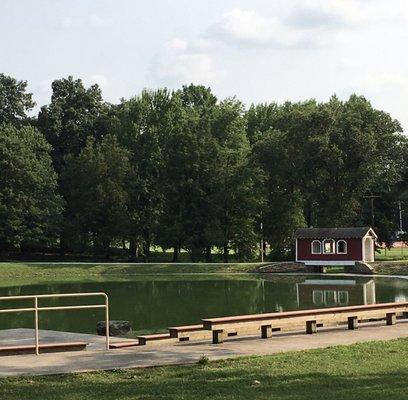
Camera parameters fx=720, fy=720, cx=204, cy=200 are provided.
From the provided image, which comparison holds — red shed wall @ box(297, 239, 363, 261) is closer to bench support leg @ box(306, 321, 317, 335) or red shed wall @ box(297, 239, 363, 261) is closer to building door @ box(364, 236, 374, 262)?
building door @ box(364, 236, 374, 262)

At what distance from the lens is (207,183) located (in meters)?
63.0

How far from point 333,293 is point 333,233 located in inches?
788

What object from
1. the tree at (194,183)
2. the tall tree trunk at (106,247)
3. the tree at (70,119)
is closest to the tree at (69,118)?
the tree at (70,119)

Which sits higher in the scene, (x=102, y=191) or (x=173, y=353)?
(x=102, y=191)

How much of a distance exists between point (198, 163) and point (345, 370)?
52.9 meters

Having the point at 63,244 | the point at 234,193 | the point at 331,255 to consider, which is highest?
the point at 234,193

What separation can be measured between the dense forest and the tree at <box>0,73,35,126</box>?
526 inches

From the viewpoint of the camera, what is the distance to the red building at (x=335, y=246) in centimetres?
5306

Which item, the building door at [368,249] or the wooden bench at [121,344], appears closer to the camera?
the wooden bench at [121,344]

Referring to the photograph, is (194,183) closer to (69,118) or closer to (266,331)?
(69,118)

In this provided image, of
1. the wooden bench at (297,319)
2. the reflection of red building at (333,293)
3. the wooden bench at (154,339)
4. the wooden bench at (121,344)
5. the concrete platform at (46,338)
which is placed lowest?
the reflection of red building at (333,293)

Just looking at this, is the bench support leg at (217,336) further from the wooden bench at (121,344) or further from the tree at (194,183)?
the tree at (194,183)

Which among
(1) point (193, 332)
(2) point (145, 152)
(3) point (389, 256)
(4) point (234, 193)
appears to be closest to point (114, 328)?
(1) point (193, 332)

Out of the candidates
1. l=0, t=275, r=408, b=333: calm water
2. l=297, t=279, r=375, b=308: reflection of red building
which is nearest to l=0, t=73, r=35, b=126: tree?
l=0, t=275, r=408, b=333: calm water
